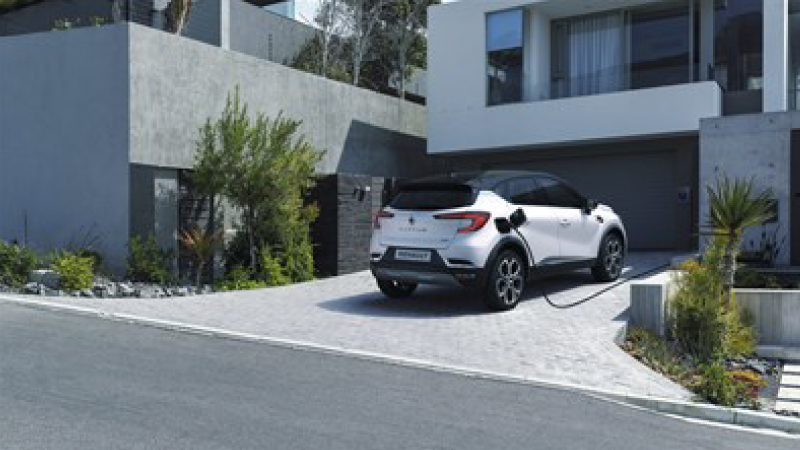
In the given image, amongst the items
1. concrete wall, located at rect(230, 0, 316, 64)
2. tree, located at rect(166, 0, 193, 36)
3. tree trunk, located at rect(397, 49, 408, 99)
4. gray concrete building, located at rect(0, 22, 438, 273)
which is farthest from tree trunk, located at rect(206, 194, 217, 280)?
tree trunk, located at rect(397, 49, 408, 99)

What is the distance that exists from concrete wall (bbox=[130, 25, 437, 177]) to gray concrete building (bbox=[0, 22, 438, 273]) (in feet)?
0.08

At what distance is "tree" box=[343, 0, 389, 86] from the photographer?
85.2 feet

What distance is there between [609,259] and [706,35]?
8.83 meters

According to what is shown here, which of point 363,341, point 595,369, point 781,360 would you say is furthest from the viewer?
point 781,360

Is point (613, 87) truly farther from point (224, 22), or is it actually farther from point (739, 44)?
point (224, 22)

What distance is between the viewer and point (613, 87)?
17375 millimetres

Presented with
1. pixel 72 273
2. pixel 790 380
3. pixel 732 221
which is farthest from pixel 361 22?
pixel 790 380

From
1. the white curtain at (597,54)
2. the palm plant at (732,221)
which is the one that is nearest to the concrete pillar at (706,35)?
the white curtain at (597,54)

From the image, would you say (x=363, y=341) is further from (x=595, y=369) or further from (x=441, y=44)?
(x=441, y=44)

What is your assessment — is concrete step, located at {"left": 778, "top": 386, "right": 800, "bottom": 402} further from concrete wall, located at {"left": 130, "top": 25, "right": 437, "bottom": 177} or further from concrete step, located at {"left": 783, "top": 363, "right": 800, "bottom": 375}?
concrete wall, located at {"left": 130, "top": 25, "right": 437, "bottom": 177}

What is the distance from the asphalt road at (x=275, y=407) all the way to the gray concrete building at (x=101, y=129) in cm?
494

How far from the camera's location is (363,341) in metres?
7.71

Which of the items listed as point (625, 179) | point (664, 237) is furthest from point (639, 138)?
point (664, 237)

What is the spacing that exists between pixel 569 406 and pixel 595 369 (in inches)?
47.1
